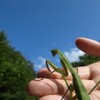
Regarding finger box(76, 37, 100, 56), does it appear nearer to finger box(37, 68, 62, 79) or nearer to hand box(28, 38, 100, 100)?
hand box(28, 38, 100, 100)

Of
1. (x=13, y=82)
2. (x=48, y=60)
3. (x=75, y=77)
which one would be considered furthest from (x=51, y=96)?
(x=13, y=82)

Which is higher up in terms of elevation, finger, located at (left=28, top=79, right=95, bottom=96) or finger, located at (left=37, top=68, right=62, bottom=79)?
finger, located at (left=37, top=68, right=62, bottom=79)

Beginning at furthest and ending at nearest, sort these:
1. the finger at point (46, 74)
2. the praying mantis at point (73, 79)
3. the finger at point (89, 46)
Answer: the finger at point (89, 46)
the finger at point (46, 74)
the praying mantis at point (73, 79)

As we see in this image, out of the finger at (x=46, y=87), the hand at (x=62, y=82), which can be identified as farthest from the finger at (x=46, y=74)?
the finger at (x=46, y=87)

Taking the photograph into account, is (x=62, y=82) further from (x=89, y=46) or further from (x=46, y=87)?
(x=89, y=46)

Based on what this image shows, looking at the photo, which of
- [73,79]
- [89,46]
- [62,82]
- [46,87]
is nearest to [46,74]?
[62,82]


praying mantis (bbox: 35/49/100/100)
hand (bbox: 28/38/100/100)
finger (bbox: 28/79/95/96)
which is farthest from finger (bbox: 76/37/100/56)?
finger (bbox: 28/79/95/96)

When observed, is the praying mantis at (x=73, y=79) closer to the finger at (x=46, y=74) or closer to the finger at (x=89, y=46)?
the finger at (x=46, y=74)
